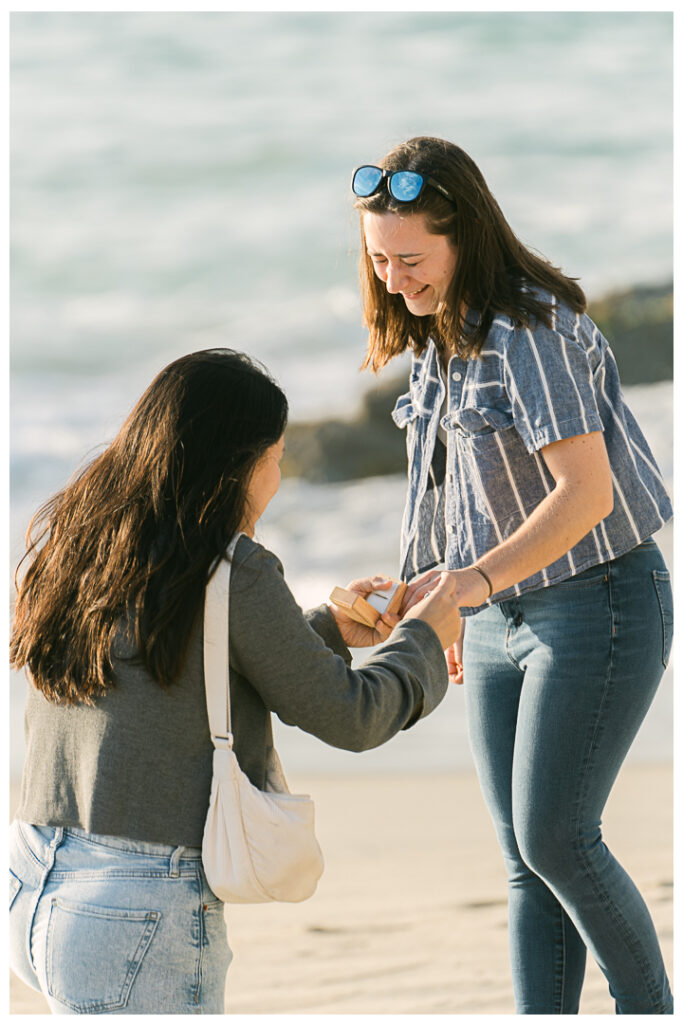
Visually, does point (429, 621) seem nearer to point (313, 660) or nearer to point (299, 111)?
point (313, 660)

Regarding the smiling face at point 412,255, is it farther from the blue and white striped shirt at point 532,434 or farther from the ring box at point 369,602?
the ring box at point 369,602

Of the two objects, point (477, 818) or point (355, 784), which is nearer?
point (477, 818)

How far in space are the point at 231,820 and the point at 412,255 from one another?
1172mm

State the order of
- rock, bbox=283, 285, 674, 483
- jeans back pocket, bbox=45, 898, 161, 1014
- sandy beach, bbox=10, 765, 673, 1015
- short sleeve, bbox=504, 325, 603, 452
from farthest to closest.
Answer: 1. rock, bbox=283, 285, 674, 483
2. sandy beach, bbox=10, 765, 673, 1015
3. short sleeve, bbox=504, 325, 603, 452
4. jeans back pocket, bbox=45, 898, 161, 1014

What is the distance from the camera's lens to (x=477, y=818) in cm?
464

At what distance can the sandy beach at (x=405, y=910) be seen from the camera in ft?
10.3

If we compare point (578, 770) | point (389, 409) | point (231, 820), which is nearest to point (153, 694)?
point (231, 820)

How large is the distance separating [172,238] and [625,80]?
6063 millimetres

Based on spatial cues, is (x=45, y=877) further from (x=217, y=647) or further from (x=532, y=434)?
(x=532, y=434)

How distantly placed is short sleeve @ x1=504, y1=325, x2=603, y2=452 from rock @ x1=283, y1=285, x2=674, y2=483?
370 inches

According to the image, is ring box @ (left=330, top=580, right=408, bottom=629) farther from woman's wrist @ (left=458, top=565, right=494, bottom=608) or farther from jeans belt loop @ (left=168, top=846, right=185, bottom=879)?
jeans belt loop @ (left=168, top=846, right=185, bottom=879)

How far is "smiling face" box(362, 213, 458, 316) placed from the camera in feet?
7.68

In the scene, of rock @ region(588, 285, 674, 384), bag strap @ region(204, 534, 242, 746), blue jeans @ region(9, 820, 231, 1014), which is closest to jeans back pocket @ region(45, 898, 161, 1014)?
blue jeans @ region(9, 820, 231, 1014)
